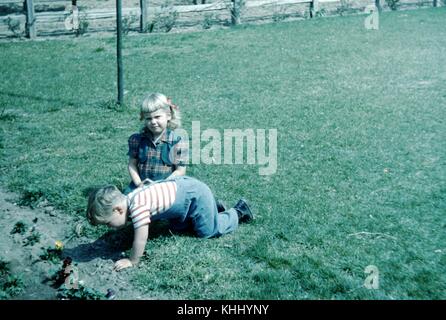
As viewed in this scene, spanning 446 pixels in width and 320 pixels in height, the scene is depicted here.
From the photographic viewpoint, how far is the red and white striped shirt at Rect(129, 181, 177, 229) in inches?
136

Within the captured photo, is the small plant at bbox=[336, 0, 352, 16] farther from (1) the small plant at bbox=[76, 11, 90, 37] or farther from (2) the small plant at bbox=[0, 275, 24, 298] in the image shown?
(2) the small plant at bbox=[0, 275, 24, 298]

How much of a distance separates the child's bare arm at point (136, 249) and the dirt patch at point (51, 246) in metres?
0.05

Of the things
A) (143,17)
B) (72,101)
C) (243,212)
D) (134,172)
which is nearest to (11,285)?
(134,172)

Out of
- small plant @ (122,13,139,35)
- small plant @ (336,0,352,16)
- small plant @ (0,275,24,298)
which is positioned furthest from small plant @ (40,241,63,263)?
small plant @ (336,0,352,16)

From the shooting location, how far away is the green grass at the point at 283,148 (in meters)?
3.52

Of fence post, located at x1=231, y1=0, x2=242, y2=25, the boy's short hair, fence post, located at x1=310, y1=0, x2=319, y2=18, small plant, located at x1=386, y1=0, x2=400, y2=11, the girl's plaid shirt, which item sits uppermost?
small plant, located at x1=386, y1=0, x2=400, y2=11

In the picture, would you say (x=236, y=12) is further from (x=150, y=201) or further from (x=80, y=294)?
(x=80, y=294)

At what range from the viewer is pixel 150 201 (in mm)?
3543

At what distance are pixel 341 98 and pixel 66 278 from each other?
5672 mm

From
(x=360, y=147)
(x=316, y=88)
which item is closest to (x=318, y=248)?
(x=360, y=147)

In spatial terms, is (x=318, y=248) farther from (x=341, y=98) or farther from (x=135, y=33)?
(x=135, y=33)

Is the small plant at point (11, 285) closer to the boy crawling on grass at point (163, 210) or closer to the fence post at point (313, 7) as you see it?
the boy crawling on grass at point (163, 210)

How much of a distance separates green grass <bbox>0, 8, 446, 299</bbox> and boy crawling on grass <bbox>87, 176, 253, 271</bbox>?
132 mm

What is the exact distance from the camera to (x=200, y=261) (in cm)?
363
